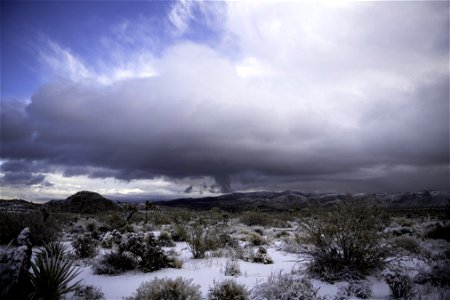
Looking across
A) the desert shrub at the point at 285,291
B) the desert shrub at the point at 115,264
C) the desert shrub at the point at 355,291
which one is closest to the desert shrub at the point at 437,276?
the desert shrub at the point at 355,291

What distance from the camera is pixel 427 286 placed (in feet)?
20.6

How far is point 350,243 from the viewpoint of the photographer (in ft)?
25.1

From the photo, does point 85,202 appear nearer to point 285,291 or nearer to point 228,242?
point 228,242

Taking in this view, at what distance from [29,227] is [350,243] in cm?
1223

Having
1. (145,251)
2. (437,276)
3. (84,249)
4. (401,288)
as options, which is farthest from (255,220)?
(401,288)

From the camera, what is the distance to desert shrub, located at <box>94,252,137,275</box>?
26.5 ft

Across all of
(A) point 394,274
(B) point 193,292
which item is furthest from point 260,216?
(B) point 193,292

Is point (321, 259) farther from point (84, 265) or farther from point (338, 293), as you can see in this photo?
point (84, 265)

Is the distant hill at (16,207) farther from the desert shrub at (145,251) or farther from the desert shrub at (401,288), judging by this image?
the desert shrub at (401,288)

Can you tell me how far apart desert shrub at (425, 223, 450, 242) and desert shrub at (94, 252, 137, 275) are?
1488 cm

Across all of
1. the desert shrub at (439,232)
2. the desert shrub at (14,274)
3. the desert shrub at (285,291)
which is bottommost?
the desert shrub at (439,232)

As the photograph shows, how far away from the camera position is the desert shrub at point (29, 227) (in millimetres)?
12039

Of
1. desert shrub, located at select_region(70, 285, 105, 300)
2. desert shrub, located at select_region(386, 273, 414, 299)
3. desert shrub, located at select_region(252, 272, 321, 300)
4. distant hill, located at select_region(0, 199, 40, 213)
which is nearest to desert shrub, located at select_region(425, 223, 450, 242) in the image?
desert shrub, located at select_region(386, 273, 414, 299)

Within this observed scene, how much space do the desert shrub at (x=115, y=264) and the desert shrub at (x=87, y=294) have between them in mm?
1980
